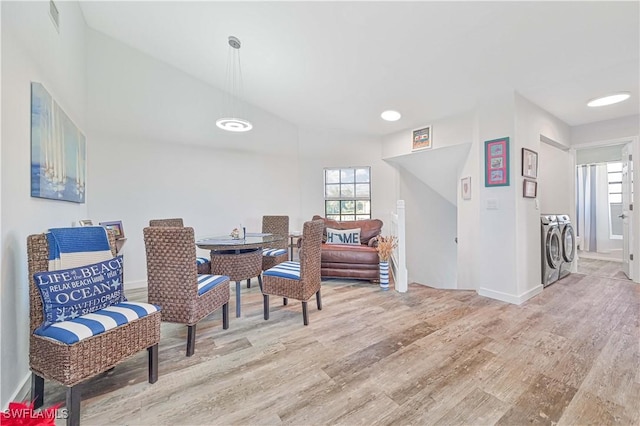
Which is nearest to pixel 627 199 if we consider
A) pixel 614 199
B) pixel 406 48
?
pixel 614 199

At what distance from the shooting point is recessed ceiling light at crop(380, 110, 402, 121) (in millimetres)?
3857

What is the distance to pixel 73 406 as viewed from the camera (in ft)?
3.92

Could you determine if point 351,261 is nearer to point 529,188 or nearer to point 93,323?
point 529,188

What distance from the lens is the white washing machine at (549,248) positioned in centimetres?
335

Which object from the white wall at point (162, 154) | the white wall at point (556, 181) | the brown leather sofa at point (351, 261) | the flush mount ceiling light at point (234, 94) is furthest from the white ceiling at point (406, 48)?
the brown leather sofa at point (351, 261)

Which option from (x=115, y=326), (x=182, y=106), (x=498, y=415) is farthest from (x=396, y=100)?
(x=115, y=326)

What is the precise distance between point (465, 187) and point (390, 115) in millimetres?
1533

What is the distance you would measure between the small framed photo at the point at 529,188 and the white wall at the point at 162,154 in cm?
372

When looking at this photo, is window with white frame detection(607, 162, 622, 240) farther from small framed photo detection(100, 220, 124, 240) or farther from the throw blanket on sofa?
small framed photo detection(100, 220, 124, 240)

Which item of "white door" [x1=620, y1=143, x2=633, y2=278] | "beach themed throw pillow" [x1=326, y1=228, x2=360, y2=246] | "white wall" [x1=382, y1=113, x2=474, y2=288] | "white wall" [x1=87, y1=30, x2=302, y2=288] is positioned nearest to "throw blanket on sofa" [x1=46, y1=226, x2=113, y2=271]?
"white wall" [x1=87, y1=30, x2=302, y2=288]

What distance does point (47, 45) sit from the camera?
1909mm

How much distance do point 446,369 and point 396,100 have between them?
3.16 metres

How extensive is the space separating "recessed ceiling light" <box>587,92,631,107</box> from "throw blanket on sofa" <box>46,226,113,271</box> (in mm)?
5098

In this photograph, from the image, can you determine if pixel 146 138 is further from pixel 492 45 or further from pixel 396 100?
pixel 492 45
